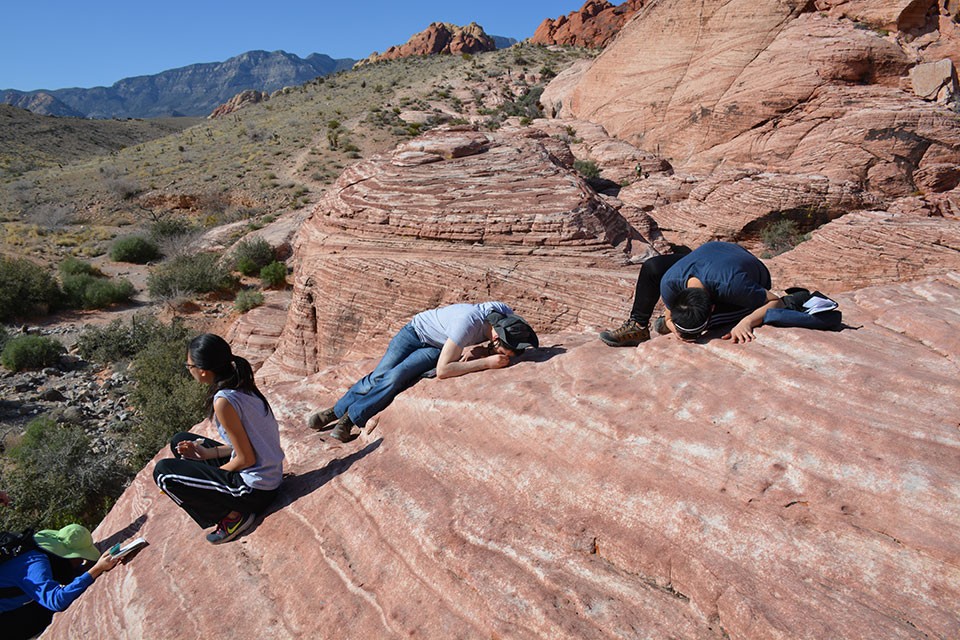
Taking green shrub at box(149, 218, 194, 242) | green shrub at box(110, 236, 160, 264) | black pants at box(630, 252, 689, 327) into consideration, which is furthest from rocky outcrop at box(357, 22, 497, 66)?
black pants at box(630, 252, 689, 327)

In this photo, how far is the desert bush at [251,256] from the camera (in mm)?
16844

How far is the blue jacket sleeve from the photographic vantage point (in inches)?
145

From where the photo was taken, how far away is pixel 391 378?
443cm

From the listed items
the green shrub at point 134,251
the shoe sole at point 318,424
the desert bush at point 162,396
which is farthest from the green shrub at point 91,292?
the shoe sole at point 318,424

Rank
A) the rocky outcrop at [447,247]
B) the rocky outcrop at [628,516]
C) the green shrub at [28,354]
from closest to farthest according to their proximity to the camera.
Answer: the rocky outcrop at [628,516], the rocky outcrop at [447,247], the green shrub at [28,354]

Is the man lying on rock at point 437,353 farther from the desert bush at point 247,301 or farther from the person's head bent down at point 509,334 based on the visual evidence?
the desert bush at point 247,301

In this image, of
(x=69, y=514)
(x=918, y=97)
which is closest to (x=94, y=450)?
(x=69, y=514)

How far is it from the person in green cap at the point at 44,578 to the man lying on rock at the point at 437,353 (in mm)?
1844

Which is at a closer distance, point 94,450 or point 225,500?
point 225,500

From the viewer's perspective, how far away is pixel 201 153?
35.4m

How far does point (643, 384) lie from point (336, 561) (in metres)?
2.16

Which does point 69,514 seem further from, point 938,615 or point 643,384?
point 938,615

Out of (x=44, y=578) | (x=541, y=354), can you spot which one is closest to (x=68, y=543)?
(x=44, y=578)

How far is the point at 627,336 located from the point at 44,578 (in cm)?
466
